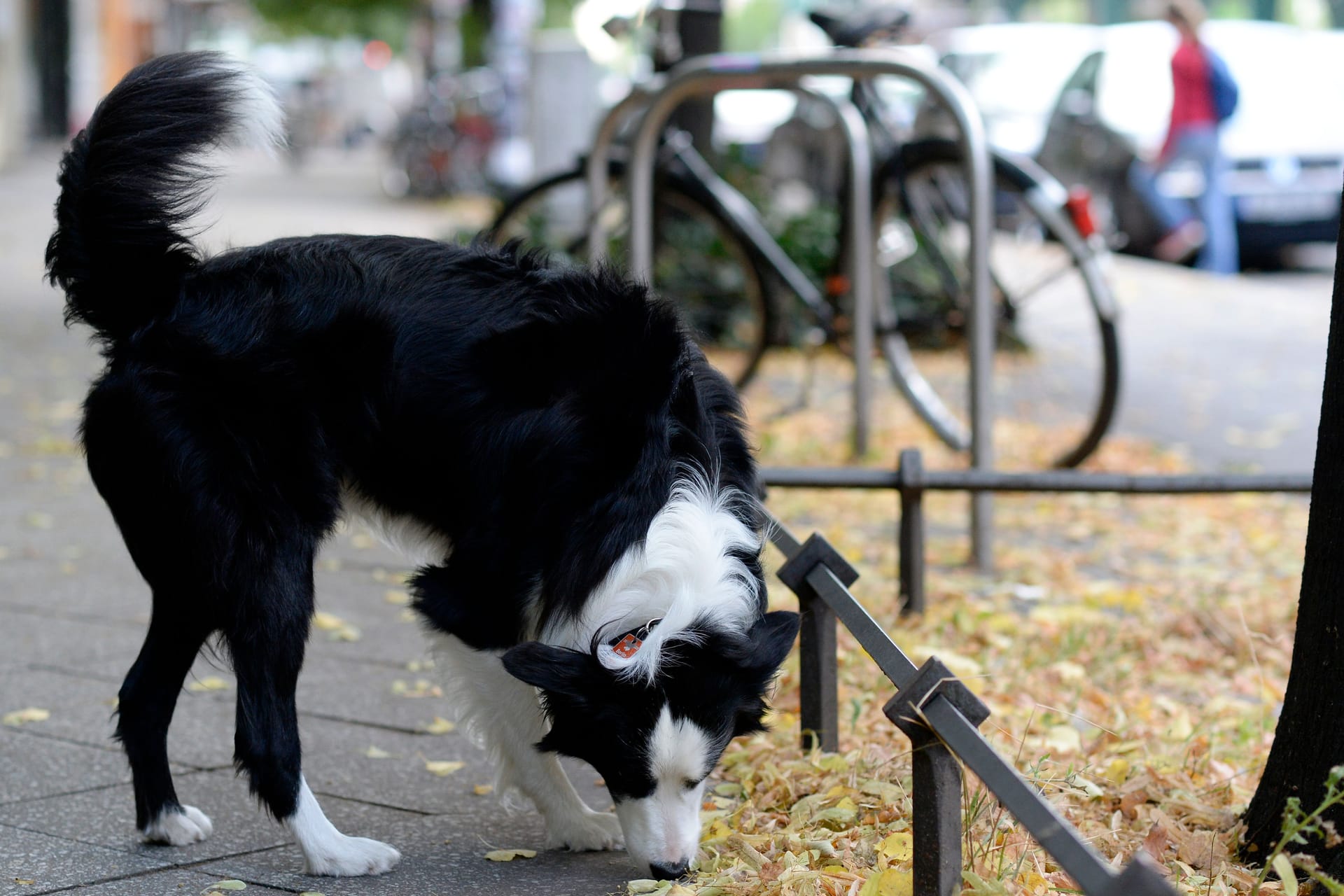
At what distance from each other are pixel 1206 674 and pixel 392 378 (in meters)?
2.61

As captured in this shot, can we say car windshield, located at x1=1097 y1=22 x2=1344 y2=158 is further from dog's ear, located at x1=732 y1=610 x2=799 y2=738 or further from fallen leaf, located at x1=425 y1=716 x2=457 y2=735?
dog's ear, located at x1=732 y1=610 x2=799 y2=738

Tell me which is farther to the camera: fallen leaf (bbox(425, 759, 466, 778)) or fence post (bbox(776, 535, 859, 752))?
fallen leaf (bbox(425, 759, 466, 778))

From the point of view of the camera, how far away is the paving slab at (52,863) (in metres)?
2.63

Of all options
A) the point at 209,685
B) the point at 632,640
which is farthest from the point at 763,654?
the point at 209,685

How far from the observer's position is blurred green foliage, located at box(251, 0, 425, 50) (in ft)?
105

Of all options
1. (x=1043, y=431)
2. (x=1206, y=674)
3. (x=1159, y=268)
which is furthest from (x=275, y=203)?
(x=1206, y=674)

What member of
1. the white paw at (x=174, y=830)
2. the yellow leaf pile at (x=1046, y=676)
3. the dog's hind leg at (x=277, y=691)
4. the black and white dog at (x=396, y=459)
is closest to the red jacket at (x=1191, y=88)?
the yellow leaf pile at (x=1046, y=676)

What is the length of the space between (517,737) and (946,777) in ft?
3.09

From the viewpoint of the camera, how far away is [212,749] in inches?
135

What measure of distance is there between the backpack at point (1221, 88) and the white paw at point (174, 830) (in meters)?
10.3

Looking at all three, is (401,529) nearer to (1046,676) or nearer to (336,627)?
(336,627)

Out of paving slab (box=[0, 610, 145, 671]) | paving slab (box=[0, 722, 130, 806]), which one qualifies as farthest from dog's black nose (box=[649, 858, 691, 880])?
paving slab (box=[0, 610, 145, 671])

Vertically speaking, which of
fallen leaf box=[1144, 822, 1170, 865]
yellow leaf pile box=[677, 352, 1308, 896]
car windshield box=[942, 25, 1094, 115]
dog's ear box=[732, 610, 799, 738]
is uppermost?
car windshield box=[942, 25, 1094, 115]

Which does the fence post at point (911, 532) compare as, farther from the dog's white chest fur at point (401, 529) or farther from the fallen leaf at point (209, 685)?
the fallen leaf at point (209, 685)
